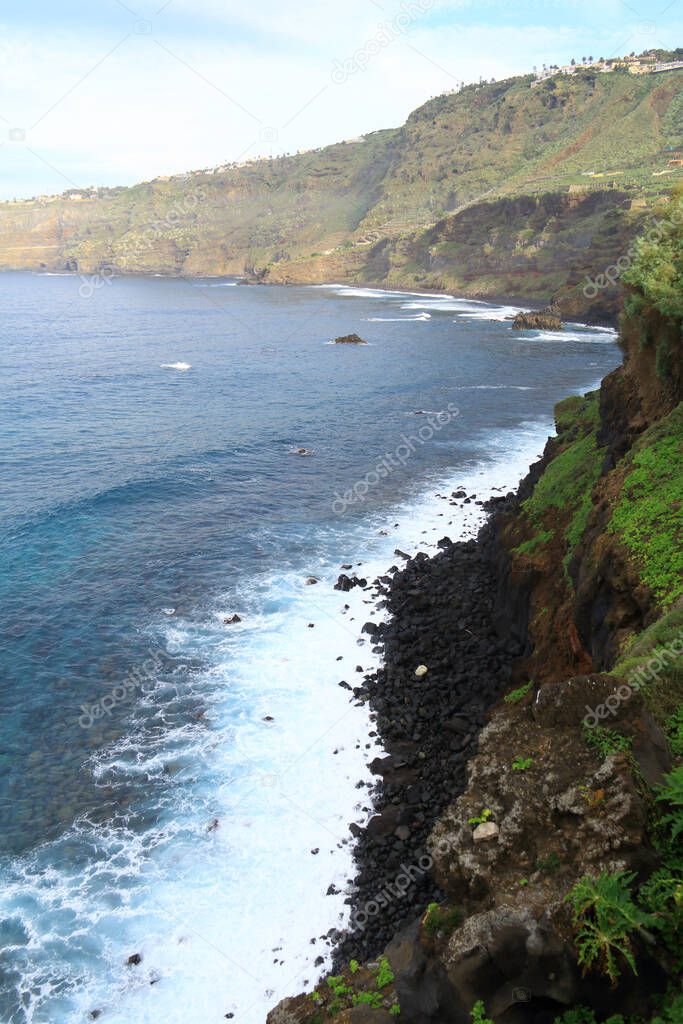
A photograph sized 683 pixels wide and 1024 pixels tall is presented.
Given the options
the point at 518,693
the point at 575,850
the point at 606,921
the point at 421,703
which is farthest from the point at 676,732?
the point at 421,703

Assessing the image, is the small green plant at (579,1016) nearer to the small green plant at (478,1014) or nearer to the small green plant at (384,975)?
the small green plant at (478,1014)

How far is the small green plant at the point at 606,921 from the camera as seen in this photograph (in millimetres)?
7586

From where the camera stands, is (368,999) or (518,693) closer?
(368,999)

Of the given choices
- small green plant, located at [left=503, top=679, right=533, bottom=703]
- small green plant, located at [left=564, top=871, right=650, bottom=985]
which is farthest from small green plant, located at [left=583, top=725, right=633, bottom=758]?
small green plant, located at [left=503, top=679, right=533, bottom=703]

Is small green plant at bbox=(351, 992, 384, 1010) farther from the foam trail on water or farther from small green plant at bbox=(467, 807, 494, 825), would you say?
the foam trail on water

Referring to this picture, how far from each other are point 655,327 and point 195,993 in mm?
28132

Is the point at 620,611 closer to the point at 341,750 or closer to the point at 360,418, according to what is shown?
the point at 341,750

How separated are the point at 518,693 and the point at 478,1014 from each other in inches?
546

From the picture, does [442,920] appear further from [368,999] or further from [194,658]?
[194,658]

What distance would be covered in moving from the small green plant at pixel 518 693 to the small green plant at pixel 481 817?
11368mm

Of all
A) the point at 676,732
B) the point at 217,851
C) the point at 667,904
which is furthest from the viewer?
the point at 217,851

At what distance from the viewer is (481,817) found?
10125 mm

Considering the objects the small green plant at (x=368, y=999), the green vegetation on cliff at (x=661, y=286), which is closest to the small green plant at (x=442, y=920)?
the small green plant at (x=368, y=999)

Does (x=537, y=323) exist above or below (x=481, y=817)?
above
